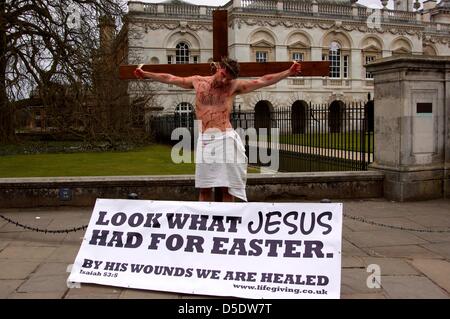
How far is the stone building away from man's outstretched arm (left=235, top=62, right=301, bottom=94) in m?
38.6

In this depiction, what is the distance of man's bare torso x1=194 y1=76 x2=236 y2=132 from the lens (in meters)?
5.36

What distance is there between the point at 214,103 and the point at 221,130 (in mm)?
301

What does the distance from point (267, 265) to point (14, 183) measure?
580cm

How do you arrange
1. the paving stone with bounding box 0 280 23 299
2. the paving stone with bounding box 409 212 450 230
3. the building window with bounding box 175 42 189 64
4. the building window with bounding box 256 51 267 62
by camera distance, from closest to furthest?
the paving stone with bounding box 0 280 23 299
the paving stone with bounding box 409 212 450 230
the building window with bounding box 256 51 267 62
the building window with bounding box 175 42 189 64

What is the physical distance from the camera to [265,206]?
480 centimetres

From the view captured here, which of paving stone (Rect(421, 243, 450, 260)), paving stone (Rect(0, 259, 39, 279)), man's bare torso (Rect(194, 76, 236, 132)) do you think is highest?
man's bare torso (Rect(194, 76, 236, 132))

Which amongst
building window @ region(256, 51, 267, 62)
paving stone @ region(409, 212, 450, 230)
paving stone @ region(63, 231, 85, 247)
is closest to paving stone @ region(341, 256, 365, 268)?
paving stone @ region(409, 212, 450, 230)

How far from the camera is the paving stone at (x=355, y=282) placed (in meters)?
4.47

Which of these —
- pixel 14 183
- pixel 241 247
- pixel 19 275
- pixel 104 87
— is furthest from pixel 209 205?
pixel 104 87

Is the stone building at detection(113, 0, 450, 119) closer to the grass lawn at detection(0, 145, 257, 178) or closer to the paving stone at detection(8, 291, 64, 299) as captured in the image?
the grass lawn at detection(0, 145, 257, 178)

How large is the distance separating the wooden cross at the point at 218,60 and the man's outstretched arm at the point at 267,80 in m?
0.23

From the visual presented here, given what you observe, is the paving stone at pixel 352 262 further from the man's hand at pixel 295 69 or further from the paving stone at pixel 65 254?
the paving stone at pixel 65 254

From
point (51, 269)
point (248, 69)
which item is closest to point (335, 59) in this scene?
point (248, 69)
